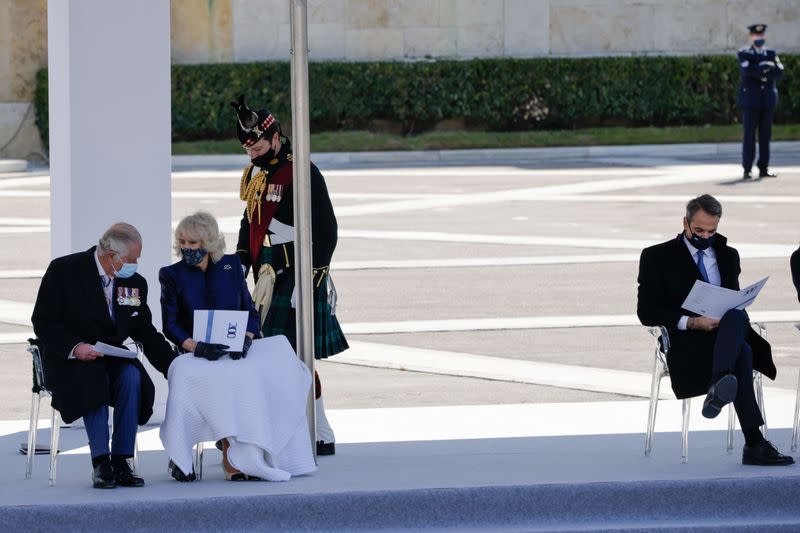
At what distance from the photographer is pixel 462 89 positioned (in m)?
31.3

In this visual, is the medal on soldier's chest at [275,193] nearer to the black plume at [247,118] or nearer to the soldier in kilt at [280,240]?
the soldier in kilt at [280,240]

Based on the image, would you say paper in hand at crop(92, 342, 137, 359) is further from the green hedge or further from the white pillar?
the green hedge

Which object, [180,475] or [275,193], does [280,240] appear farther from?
[180,475]

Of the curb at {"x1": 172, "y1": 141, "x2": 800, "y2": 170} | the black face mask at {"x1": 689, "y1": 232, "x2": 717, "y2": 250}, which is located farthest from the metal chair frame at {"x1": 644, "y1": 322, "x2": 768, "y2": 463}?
the curb at {"x1": 172, "y1": 141, "x2": 800, "y2": 170}

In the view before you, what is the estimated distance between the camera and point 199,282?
25.5 ft

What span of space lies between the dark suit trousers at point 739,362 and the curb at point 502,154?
2145cm

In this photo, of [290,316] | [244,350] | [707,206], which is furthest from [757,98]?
[244,350]

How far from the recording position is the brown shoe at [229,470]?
7598 millimetres

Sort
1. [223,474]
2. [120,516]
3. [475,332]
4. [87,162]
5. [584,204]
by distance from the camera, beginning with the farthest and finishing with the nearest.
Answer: [584,204] → [475,332] → [87,162] → [223,474] → [120,516]

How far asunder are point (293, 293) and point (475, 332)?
413 cm

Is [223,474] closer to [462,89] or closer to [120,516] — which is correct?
[120,516]

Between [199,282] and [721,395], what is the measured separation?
2.49 metres

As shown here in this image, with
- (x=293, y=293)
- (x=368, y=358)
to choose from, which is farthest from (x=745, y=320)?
(x=368, y=358)

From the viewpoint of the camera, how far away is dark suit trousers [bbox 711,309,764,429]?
7.74 m
